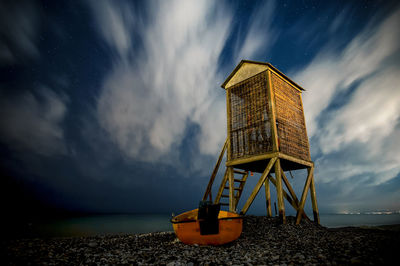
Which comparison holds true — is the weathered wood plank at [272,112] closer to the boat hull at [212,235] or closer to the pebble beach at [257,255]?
the pebble beach at [257,255]

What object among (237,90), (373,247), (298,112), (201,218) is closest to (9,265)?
(201,218)

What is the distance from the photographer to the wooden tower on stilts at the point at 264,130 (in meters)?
11.5

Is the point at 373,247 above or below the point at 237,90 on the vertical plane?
below

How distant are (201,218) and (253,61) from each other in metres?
10.9

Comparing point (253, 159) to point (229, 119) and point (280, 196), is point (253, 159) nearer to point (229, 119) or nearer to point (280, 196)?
point (280, 196)

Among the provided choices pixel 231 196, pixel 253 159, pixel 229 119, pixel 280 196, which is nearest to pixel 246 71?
pixel 229 119

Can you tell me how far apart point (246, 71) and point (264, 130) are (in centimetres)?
485

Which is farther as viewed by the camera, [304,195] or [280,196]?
[304,195]

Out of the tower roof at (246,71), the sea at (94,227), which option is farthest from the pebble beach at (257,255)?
the sea at (94,227)

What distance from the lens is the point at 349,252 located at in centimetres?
539

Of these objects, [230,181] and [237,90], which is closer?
[230,181]

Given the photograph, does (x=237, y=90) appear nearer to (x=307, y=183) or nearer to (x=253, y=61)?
(x=253, y=61)

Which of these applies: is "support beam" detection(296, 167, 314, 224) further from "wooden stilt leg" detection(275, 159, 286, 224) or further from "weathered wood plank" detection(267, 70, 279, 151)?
"weathered wood plank" detection(267, 70, 279, 151)

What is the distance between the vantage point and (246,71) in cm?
1392
